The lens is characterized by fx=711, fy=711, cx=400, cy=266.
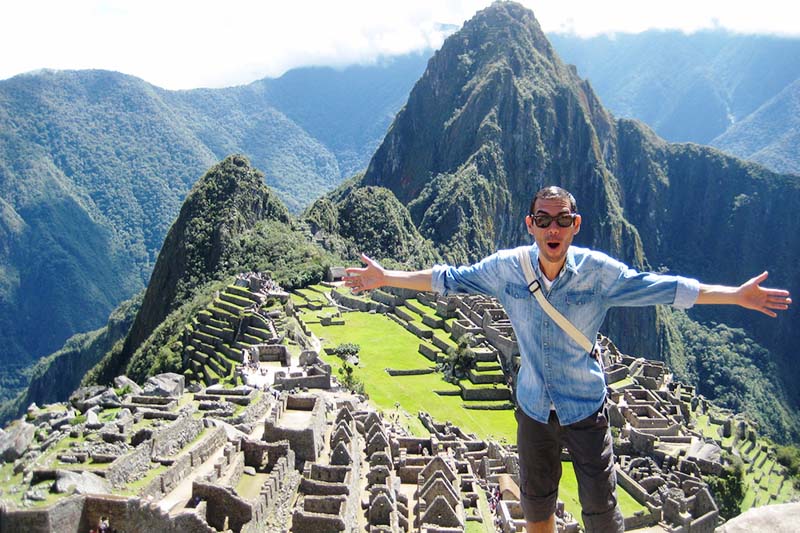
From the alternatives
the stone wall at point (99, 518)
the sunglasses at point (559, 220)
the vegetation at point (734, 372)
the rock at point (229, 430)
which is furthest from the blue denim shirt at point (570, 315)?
the vegetation at point (734, 372)

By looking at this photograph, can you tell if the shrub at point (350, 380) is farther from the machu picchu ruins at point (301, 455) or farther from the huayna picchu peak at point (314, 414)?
the machu picchu ruins at point (301, 455)

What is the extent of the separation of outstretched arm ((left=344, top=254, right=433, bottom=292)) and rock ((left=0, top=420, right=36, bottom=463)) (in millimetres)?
13689

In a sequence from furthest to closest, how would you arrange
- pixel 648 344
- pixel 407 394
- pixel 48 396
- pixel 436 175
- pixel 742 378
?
pixel 436 175 → pixel 648 344 → pixel 742 378 → pixel 48 396 → pixel 407 394

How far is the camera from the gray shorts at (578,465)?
265 inches

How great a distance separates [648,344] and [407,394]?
126 metres

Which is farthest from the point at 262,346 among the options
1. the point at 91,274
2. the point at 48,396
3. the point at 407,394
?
the point at 91,274

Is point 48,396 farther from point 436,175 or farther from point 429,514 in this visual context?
point 436,175

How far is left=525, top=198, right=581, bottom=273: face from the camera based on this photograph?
6.68m

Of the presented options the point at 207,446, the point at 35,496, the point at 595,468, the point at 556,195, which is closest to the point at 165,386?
the point at 207,446

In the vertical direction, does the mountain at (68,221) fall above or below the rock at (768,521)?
below

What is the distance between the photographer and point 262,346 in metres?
38.7

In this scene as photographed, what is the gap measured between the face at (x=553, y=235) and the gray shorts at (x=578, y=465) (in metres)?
1.49

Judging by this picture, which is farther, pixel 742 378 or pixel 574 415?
pixel 742 378

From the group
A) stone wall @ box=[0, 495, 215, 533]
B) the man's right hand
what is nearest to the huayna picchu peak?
stone wall @ box=[0, 495, 215, 533]
